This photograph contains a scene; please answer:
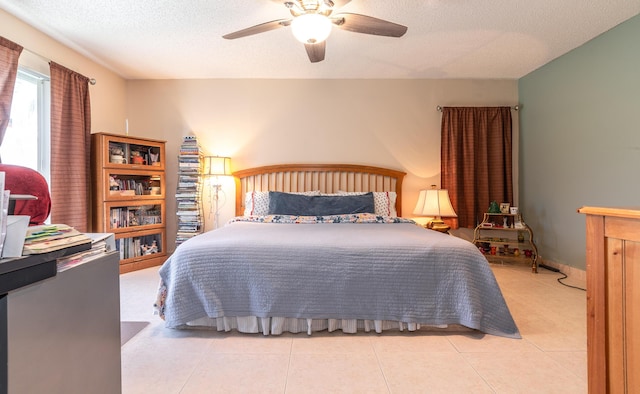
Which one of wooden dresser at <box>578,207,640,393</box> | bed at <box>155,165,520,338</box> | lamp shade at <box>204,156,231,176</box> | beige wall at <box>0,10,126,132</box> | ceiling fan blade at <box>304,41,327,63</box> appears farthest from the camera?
lamp shade at <box>204,156,231,176</box>

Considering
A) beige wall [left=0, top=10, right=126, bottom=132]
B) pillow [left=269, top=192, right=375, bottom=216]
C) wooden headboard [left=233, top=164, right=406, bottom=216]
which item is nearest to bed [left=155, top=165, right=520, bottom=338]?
pillow [left=269, top=192, right=375, bottom=216]

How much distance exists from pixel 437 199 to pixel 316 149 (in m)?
1.63

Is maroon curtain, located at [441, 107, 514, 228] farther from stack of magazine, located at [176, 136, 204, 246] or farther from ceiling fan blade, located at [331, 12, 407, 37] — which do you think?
stack of magazine, located at [176, 136, 204, 246]

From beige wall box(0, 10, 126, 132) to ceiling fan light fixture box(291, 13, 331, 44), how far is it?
249cm

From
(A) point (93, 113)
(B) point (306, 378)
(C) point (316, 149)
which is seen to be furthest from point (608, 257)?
(A) point (93, 113)

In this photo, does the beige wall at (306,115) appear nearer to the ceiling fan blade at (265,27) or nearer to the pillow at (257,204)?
the pillow at (257,204)

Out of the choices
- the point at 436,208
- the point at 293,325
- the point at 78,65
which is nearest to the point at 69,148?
the point at 78,65

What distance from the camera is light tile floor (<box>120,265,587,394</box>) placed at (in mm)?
1534

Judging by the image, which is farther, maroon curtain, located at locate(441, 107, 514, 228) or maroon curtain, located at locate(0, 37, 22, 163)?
maroon curtain, located at locate(441, 107, 514, 228)

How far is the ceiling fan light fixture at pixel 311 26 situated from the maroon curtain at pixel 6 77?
231 cm

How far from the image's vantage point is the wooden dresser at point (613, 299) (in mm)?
900

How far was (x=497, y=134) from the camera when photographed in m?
4.00

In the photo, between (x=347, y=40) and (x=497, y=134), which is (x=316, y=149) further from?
(x=497, y=134)

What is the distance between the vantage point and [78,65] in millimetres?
3346
